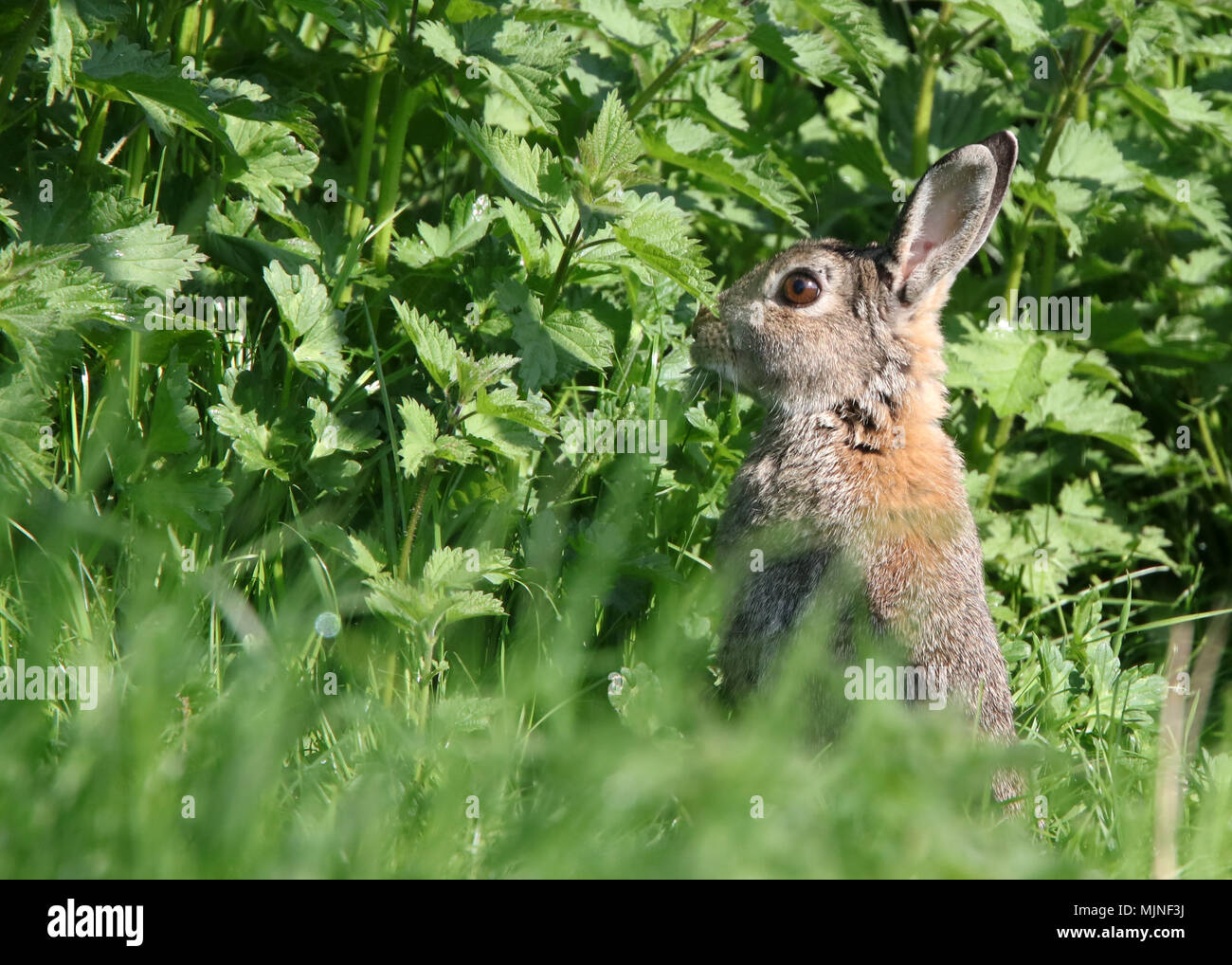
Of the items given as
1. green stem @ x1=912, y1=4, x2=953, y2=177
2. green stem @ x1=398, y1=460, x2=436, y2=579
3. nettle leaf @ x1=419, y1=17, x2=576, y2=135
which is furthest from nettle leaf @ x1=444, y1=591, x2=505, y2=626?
green stem @ x1=912, y1=4, x2=953, y2=177

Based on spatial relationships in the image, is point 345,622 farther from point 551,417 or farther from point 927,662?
point 927,662

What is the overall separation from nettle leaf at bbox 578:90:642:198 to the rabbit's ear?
1120 mm

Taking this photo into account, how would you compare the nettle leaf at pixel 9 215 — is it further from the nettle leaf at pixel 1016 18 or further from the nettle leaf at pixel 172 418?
the nettle leaf at pixel 1016 18

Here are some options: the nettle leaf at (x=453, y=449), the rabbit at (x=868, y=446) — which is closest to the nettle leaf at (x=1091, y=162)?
the rabbit at (x=868, y=446)

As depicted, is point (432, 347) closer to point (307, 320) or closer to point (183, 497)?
point (307, 320)

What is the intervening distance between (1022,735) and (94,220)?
3561 mm

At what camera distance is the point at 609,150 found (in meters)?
3.95

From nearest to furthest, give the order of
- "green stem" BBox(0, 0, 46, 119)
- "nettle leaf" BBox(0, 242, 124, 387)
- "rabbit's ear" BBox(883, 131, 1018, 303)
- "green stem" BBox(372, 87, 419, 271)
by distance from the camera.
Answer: "nettle leaf" BBox(0, 242, 124, 387) < "green stem" BBox(0, 0, 46, 119) < "rabbit's ear" BBox(883, 131, 1018, 303) < "green stem" BBox(372, 87, 419, 271)

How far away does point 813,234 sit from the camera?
6.00 m

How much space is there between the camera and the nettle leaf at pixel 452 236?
4.41 metres
